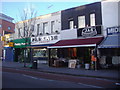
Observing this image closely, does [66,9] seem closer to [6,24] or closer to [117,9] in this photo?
[117,9]

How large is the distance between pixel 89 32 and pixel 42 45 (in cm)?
822

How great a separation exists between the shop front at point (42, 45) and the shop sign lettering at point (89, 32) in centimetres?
441

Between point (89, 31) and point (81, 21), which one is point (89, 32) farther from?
point (81, 21)

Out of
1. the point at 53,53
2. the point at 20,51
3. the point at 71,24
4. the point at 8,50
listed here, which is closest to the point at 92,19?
the point at 71,24

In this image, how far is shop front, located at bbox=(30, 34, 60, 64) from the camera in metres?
22.0

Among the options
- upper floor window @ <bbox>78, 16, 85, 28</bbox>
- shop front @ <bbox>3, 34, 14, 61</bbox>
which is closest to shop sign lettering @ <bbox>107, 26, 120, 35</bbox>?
upper floor window @ <bbox>78, 16, 85, 28</bbox>

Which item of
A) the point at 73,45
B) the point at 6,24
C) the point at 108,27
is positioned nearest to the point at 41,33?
the point at 73,45

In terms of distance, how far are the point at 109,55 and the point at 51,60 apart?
7384mm

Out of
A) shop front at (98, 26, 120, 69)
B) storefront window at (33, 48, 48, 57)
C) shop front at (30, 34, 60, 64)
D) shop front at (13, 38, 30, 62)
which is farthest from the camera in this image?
shop front at (13, 38, 30, 62)

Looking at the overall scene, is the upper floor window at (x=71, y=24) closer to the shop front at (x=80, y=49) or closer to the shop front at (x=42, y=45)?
the shop front at (x=80, y=49)

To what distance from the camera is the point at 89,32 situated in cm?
1797

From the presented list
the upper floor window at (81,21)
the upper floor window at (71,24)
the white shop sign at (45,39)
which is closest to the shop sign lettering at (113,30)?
the upper floor window at (81,21)

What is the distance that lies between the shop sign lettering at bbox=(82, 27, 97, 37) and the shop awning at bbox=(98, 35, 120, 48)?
1.89m

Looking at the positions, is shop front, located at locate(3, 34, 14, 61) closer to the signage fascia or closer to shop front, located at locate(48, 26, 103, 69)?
shop front, located at locate(48, 26, 103, 69)
